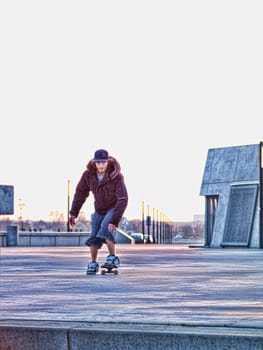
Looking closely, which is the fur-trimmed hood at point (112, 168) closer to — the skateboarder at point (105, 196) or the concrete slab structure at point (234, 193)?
the skateboarder at point (105, 196)

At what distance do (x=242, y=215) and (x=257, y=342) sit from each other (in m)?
37.0

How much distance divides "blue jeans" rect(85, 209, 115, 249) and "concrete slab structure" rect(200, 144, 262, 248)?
90.0 ft

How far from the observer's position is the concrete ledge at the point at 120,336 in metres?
5.08

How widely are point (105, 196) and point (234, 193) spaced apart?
30.4 m

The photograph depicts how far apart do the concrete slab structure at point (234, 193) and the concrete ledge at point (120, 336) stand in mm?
34168

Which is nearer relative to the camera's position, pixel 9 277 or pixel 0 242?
pixel 9 277

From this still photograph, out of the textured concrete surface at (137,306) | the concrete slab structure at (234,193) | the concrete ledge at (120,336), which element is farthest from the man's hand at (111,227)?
the concrete slab structure at (234,193)

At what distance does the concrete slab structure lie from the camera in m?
40.7

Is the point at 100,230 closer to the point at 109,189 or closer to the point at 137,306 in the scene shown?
the point at 109,189

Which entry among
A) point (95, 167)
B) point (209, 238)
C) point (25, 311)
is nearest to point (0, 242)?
point (209, 238)

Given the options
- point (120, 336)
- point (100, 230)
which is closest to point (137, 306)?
point (120, 336)

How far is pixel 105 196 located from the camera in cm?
1258

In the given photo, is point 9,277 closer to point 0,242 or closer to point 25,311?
point 25,311

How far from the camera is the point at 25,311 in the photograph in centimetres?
688
